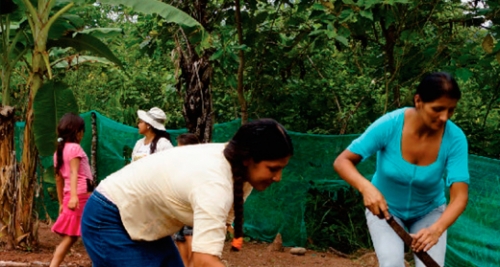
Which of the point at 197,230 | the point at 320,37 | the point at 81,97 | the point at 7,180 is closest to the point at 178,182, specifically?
the point at 197,230

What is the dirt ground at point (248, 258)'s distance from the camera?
8.09 meters

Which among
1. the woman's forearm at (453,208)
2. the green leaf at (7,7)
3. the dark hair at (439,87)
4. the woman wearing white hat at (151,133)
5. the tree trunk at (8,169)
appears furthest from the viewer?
the tree trunk at (8,169)

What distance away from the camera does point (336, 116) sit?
33.2ft

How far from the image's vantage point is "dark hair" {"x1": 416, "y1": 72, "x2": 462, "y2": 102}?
371cm

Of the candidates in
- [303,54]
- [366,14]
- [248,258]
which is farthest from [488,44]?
[248,258]

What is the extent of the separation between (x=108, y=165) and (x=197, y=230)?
743 cm

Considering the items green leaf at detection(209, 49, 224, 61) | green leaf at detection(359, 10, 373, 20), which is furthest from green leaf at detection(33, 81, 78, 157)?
green leaf at detection(359, 10, 373, 20)

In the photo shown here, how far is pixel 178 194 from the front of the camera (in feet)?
9.77

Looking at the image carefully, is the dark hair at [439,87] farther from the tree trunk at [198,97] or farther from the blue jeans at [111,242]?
the tree trunk at [198,97]

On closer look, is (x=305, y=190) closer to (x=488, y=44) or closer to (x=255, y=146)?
(x=488, y=44)

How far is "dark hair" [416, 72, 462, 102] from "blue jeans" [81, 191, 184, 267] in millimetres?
1481

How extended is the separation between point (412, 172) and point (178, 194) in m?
1.49

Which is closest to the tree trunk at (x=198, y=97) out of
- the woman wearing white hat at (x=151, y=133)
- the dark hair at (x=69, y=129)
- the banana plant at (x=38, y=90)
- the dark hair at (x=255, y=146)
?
the banana plant at (x=38, y=90)

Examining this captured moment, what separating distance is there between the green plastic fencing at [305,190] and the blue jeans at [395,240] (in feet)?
11.5
